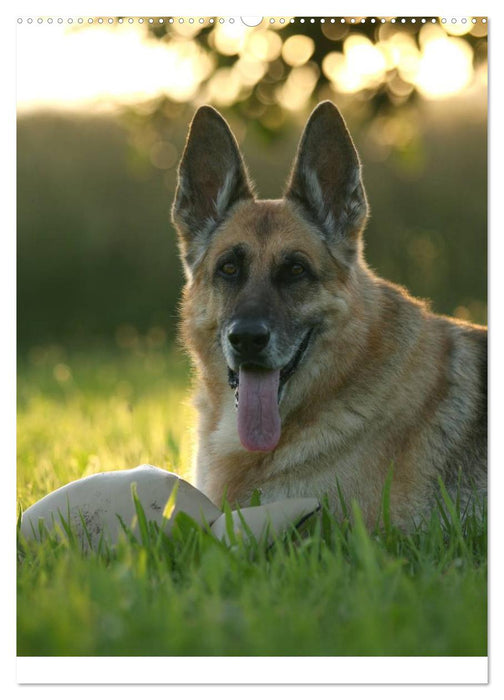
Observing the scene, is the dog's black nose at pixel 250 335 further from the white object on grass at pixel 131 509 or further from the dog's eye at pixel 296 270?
the white object on grass at pixel 131 509

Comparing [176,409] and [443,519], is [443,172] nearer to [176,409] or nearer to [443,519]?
[443,519]

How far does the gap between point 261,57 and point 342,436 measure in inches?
82.6

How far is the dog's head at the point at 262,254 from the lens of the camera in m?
4.42

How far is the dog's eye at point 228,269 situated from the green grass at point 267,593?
1313 mm

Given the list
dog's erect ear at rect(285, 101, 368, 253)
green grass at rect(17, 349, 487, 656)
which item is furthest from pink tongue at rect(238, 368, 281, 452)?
dog's erect ear at rect(285, 101, 368, 253)

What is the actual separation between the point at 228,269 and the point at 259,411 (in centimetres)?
76

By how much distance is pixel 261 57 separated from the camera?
4.97 m

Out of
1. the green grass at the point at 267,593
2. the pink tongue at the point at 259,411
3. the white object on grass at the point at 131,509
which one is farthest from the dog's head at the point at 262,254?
the green grass at the point at 267,593

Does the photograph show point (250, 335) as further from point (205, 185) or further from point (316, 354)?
point (205, 185)

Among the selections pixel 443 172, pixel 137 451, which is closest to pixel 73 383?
pixel 137 451

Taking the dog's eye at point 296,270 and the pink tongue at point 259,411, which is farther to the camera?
the dog's eye at point 296,270

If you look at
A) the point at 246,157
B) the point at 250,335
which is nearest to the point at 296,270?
the point at 250,335

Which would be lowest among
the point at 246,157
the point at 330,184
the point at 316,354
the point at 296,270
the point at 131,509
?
the point at 131,509

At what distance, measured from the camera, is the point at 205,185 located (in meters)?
4.95
